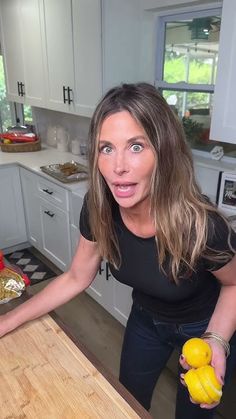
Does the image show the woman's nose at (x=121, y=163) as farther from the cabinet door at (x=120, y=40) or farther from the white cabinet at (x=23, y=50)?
the white cabinet at (x=23, y=50)

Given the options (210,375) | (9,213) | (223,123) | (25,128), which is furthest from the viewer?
(25,128)

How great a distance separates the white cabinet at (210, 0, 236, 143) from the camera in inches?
55.1

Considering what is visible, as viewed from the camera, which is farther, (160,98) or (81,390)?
(160,98)

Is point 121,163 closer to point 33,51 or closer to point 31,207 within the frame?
point 31,207

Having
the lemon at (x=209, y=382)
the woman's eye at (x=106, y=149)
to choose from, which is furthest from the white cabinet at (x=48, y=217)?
the lemon at (x=209, y=382)

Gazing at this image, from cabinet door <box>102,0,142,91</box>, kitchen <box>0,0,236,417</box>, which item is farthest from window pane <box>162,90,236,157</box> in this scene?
cabinet door <box>102,0,142,91</box>

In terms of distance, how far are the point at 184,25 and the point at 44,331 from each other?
1988mm

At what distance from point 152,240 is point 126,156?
0.25 m

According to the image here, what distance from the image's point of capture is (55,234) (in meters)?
2.57

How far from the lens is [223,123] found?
60.9 inches

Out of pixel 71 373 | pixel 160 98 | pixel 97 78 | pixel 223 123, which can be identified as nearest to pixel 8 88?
pixel 97 78

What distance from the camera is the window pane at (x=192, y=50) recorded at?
1.95 m

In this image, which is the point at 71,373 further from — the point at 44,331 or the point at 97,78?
the point at 97,78

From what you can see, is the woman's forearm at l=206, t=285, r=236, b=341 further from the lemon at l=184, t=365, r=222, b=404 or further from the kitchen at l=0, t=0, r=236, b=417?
the kitchen at l=0, t=0, r=236, b=417
